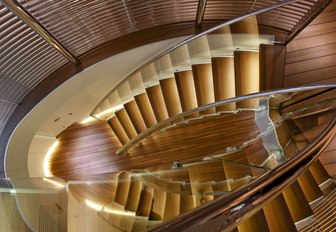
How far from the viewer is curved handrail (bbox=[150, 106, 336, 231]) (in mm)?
1038

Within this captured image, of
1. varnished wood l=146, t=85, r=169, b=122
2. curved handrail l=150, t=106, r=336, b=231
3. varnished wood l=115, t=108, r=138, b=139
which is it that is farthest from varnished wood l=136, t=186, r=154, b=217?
varnished wood l=115, t=108, r=138, b=139

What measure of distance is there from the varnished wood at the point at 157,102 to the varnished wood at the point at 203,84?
0.57 metres

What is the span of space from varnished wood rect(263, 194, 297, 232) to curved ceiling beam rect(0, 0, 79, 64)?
2.27 metres

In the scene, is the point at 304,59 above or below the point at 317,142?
above

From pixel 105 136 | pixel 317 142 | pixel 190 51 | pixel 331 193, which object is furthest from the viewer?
pixel 105 136

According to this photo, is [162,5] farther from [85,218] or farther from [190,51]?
[85,218]

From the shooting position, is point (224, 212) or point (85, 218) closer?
point (224, 212)

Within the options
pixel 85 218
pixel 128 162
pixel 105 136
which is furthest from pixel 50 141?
pixel 85 218

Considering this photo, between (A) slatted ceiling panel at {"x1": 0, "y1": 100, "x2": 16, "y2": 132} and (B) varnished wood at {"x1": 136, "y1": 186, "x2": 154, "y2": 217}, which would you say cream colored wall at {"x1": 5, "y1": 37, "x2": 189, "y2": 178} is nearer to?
(A) slatted ceiling panel at {"x1": 0, "y1": 100, "x2": 16, "y2": 132}

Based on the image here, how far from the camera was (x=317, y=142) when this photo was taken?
69.9 inches

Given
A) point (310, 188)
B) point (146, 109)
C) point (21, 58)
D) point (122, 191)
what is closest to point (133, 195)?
point (122, 191)

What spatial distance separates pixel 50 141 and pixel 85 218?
2.97 metres

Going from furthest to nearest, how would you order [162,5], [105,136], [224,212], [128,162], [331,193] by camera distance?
[105,136]
[128,162]
[162,5]
[331,193]
[224,212]

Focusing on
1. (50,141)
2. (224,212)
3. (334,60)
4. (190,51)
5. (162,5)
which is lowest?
(224,212)
